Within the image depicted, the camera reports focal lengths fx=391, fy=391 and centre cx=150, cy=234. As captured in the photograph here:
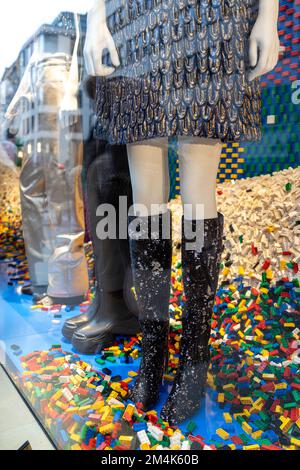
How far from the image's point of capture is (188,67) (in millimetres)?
801

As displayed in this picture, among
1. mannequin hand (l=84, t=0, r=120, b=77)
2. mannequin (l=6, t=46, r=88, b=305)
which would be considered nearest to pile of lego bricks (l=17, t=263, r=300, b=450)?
mannequin (l=6, t=46, r=88, b=305)

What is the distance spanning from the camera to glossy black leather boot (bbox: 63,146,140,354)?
1.19 metres

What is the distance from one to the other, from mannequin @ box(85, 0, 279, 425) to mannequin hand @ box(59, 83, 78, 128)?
13 cm

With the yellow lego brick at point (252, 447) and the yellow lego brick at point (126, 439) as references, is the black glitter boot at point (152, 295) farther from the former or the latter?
the yellow lego brick at point (252, 447)

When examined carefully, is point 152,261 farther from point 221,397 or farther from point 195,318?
point 221,397

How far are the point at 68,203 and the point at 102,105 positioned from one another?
42 cm

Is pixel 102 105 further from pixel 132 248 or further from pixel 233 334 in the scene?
pixel 233 334

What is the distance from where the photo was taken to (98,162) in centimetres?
118

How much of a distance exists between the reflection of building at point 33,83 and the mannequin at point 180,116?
101 mm

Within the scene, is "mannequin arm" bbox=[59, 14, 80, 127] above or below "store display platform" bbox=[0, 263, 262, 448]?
above

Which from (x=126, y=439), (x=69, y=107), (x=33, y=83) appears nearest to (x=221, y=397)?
(x=126, y=439)

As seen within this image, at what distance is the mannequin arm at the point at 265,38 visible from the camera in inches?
30.5

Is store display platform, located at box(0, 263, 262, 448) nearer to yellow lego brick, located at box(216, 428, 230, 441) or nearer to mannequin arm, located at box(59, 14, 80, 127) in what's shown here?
yellow lego brick, located at box(216, 428, 230, 441)

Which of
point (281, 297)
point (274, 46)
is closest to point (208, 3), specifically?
point (274, 46)
